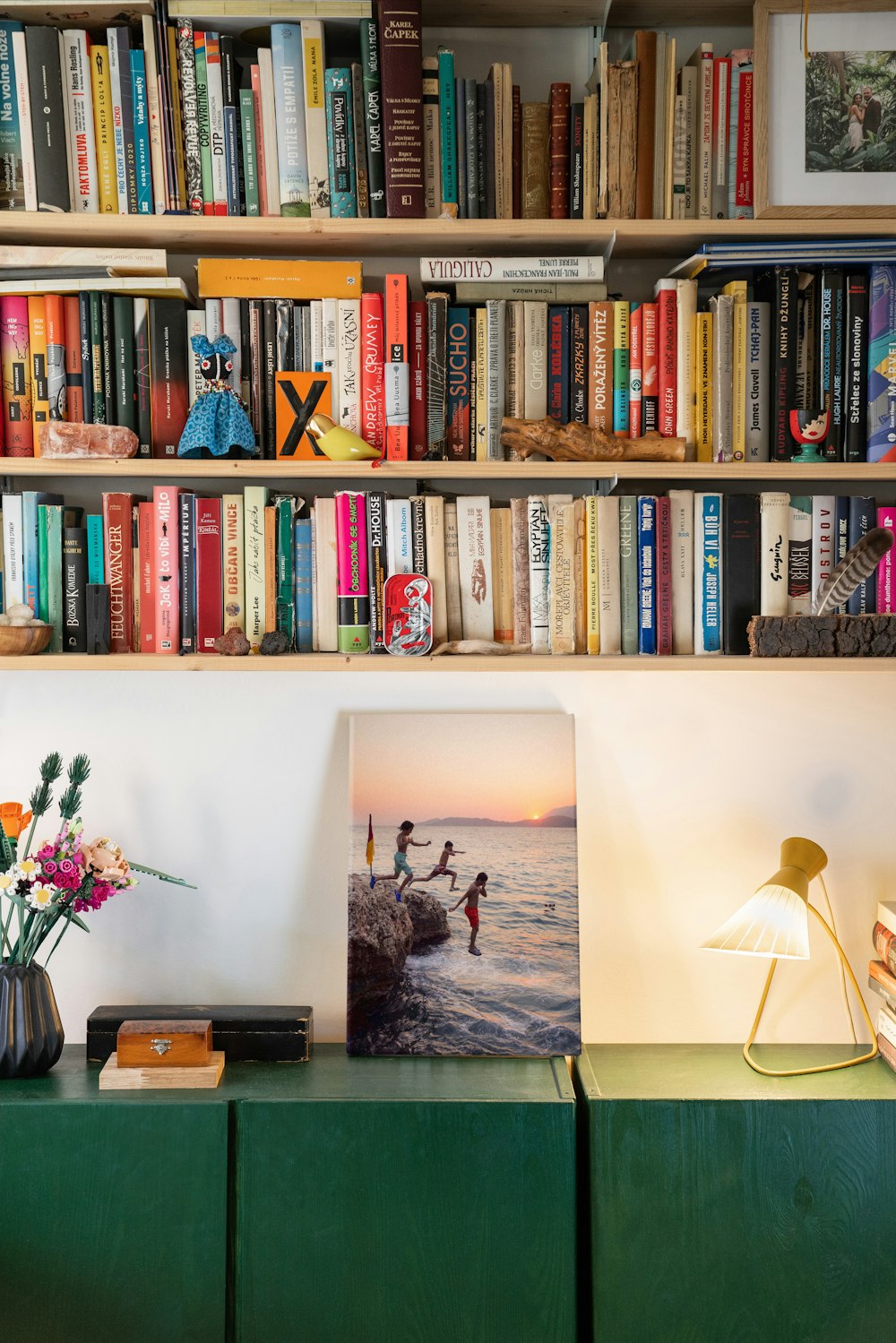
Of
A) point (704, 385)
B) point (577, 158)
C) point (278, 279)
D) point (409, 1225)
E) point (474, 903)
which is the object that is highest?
point (577, 158)

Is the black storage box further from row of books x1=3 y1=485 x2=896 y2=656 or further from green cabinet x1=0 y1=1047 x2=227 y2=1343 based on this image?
row of books x1=3 y1=485 x2=896 y2=656

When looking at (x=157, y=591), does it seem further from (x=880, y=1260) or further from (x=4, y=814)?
(x=880, y=1260)

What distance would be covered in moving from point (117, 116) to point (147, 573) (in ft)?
2.41

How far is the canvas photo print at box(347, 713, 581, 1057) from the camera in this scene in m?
1.77

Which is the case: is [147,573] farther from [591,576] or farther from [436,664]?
[591,576]

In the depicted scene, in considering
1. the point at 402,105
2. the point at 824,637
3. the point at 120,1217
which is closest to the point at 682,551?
the point at 824,637

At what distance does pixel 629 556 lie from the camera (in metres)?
1.70

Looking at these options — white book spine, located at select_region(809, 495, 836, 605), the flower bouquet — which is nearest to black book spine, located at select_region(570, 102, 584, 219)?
white book spine, located at select_region(809, 495, 836, 605)

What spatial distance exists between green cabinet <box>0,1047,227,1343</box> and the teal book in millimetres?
1021

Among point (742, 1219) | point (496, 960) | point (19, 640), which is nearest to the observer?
point (742, 1219)

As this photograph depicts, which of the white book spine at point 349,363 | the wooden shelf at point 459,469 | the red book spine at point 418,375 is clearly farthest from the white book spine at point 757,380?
the white book spine at point 349,363

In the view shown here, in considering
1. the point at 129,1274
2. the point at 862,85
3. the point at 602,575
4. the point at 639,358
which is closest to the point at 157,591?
the point at 602,575

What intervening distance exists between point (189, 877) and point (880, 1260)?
4.24 ft

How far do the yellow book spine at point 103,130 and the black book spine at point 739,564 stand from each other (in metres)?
1.13
